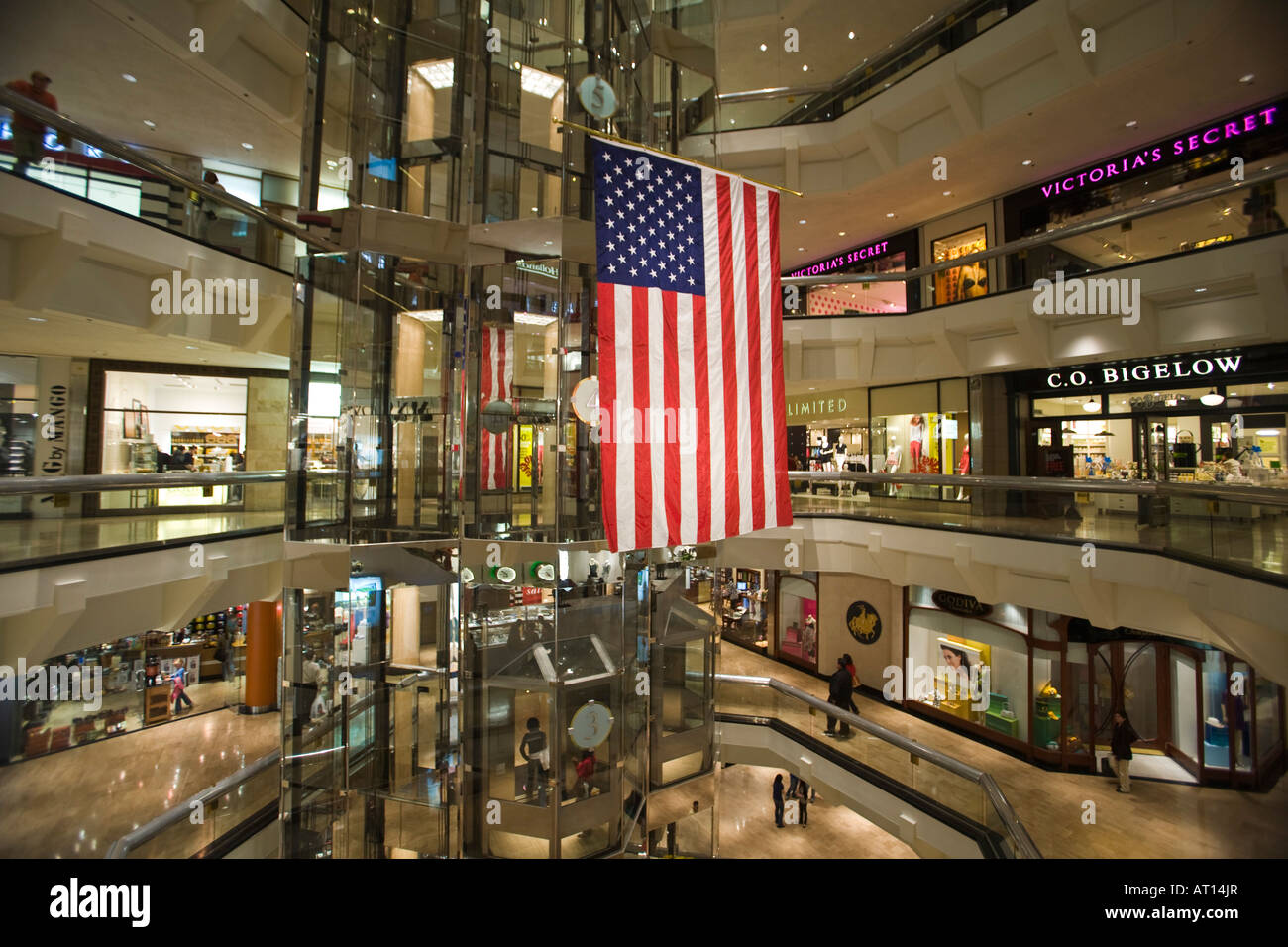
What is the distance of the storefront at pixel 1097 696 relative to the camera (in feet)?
34.2

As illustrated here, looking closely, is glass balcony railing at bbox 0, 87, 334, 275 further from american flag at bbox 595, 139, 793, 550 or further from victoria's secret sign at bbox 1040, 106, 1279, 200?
victoria's secret sign at bbox 1040, 106, 1279, 200

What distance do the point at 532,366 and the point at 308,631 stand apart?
355cm

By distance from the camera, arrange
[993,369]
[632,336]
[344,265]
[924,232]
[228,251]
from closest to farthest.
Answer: [632,336]
[344,265]
[228,251]
[993,369]
[924,232]

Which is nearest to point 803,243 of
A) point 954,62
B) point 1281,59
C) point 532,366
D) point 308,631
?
point 954,62

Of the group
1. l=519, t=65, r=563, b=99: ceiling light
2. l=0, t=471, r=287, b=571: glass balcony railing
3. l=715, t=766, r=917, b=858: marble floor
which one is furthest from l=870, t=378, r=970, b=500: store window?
l=0, t=471, r=287, b=571: glass balcony railing

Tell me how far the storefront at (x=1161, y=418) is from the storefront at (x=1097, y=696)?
11.5 feet

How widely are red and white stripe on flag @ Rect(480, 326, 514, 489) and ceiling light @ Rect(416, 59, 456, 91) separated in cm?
266

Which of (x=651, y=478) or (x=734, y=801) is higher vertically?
(x=651, y=478)

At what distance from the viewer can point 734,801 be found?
12227 millimetres

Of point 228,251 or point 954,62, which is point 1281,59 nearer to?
point 954,62

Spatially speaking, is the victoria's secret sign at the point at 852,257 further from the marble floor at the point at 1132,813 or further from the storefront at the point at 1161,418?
the marble floor at the point at 1132,813

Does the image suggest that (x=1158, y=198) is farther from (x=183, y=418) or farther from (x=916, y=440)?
(x=183, y=418)

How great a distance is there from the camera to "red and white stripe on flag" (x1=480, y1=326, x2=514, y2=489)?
5.76 meters

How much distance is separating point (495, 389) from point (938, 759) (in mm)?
7898
